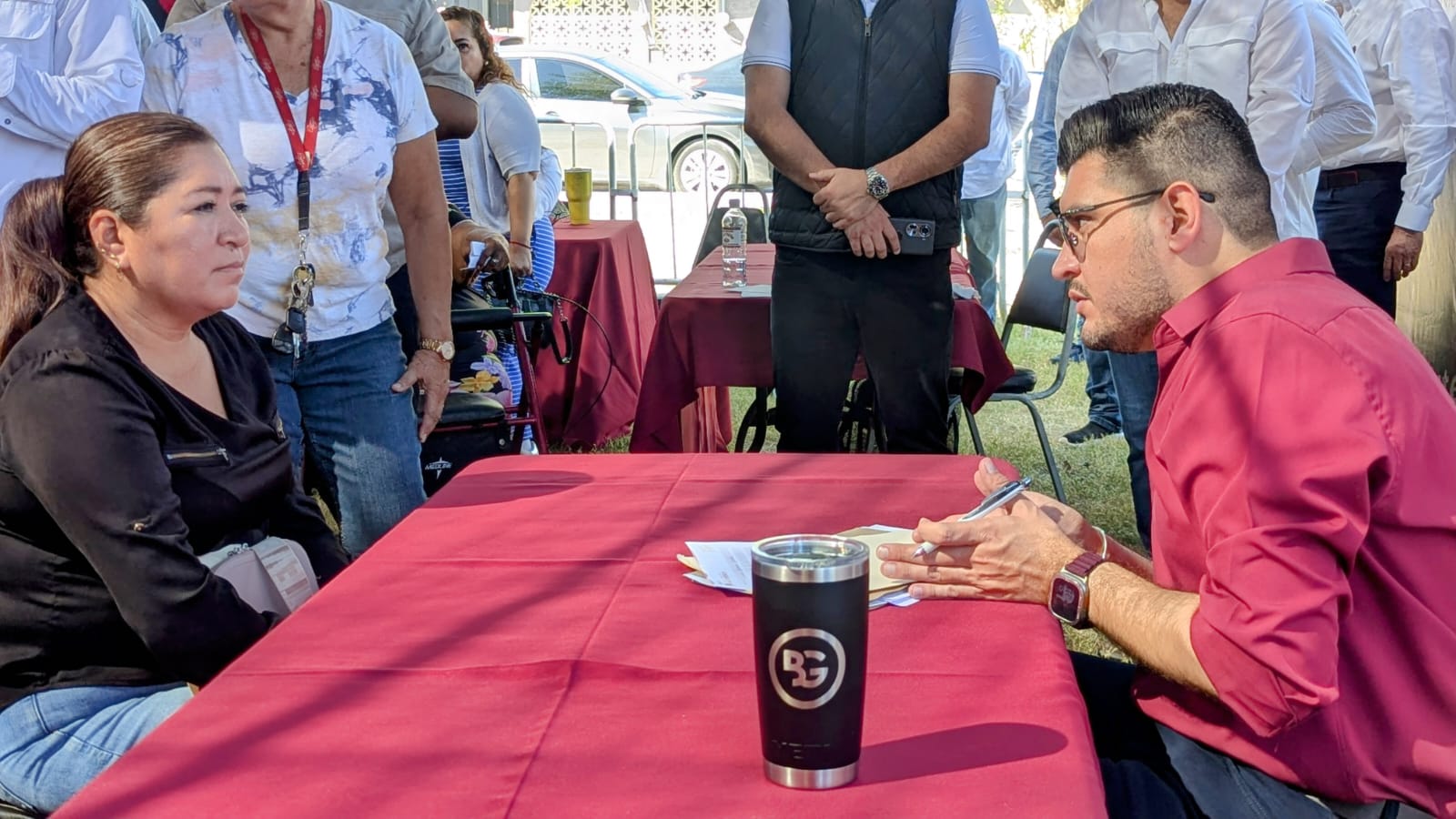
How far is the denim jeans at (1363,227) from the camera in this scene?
4.89 meters

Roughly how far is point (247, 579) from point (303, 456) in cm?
97

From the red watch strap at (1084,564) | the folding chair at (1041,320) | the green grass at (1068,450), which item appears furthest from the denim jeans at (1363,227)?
the red watch strap at (1084,564)

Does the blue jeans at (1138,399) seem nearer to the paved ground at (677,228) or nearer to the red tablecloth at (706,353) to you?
the red tablecloth at (706,353)

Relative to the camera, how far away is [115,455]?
6.01 ft

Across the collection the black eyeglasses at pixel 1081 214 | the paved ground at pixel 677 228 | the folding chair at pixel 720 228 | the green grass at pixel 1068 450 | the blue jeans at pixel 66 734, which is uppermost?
the black eyeglasses at pixel 1081 214

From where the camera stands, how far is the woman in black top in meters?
1.80

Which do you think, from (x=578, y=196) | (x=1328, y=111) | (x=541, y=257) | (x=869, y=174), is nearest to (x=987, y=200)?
(x=578, y=196)

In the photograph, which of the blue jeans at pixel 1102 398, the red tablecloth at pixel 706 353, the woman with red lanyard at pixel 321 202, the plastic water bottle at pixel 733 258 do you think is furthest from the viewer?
the blue jeans at pixel 1102 398

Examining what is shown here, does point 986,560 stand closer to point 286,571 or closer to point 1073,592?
point 1073,592

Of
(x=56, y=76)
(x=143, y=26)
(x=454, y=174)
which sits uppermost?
(x=143, y=26)

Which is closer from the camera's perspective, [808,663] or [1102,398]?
[808,663]

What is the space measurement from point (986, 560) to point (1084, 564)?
4.5 inches

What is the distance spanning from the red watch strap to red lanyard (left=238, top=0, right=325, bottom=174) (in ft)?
5.63

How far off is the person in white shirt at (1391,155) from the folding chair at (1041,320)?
37.2 inches
